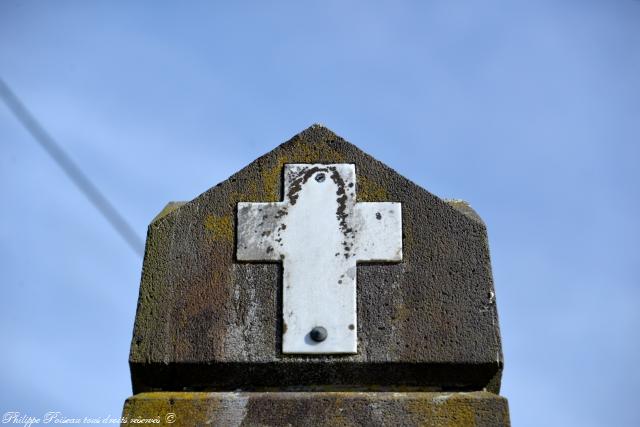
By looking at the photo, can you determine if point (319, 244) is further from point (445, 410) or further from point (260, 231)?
point (445, 410)

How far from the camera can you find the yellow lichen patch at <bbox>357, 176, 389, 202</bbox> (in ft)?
10.7

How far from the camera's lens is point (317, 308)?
10.1ft

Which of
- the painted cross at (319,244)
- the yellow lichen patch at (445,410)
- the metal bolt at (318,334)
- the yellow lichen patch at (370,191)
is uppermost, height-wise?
the yellow lichen patch at (370,191)

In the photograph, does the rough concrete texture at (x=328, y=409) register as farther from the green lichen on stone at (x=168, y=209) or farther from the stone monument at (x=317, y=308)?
the green lichen on stone at (x=168, y=209)

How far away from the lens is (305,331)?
3047 millimetres

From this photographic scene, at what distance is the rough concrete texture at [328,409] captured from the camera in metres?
2.93

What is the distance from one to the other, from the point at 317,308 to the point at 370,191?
0.46 metres

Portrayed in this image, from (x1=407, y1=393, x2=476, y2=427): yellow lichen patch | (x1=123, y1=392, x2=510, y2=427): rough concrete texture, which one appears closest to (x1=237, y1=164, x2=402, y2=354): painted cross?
(x1=123, y1=392, x2=510, y2=427): rough concrete texture

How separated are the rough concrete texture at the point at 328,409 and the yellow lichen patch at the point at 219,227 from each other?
53 centimetres

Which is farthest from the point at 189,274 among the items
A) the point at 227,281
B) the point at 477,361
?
the point at 477,361

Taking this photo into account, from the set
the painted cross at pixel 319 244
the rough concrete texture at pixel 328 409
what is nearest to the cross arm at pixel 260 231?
the painted cross at pixel 319 244

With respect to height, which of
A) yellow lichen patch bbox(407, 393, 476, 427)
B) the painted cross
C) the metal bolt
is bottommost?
yellow lichen patch bbox(407, 393, 476, 427)

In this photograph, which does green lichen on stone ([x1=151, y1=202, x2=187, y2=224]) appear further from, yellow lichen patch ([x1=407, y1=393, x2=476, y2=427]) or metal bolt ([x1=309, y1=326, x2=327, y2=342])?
yellow lichen patch ([x1=407, y1=393, x2=476, y2=427])

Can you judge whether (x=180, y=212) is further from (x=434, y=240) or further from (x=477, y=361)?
(x=477, y=361)
